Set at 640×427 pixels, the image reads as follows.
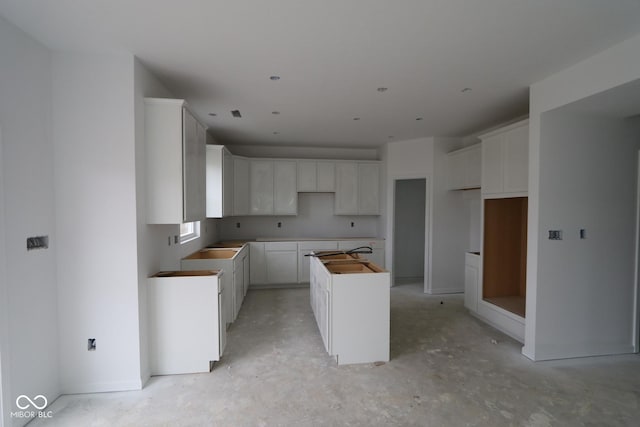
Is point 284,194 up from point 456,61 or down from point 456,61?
down

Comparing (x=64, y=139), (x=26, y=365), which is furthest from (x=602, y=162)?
(x=26, y=365)

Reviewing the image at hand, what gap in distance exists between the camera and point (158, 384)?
7.91ft

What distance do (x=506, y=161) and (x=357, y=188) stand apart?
2.75 meters

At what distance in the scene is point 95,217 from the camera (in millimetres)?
2264

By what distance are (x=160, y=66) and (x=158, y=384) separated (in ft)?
8.71

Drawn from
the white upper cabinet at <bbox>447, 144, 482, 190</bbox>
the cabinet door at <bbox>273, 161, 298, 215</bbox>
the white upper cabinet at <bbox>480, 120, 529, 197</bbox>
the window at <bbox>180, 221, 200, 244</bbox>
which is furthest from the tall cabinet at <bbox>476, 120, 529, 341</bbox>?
the window at <bbox>180, 221, 200, 244</bbox>

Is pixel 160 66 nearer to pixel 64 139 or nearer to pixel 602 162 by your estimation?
pixel 64 139

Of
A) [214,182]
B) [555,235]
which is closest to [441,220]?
[555,235]

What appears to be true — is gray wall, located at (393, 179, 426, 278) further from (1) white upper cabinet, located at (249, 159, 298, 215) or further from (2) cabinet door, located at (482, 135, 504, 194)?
(2) cabinet door, located at (482, 135, 504, 194)

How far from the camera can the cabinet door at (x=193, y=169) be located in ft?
8.26

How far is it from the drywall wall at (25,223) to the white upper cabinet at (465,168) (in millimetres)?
4769

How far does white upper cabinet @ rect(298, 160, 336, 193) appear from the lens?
5.55 m

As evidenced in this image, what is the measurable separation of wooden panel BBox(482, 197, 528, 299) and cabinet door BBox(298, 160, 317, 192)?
2.97m

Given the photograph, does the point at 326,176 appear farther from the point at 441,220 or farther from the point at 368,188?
the point at 441,220
